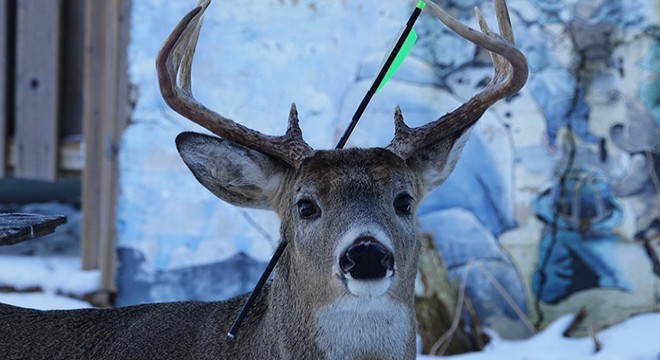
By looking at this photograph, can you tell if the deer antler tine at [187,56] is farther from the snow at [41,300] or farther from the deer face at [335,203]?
the snow at [41,300]

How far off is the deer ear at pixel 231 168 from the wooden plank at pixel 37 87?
4811mm

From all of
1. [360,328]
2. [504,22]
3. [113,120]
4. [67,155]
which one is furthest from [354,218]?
[67,155]

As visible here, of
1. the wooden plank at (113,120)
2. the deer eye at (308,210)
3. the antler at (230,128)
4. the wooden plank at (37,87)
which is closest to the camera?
the deer eye at (308,210)

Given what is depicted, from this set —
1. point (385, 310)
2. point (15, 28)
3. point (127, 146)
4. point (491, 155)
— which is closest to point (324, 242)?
point (385, 310)

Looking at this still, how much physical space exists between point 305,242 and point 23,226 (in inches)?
35.7

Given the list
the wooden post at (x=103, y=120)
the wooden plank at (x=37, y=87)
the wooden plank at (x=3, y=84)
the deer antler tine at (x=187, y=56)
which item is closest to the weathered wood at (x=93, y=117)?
the wooden post at (x=103, y=120)

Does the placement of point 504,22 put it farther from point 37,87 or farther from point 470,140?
point 37,87

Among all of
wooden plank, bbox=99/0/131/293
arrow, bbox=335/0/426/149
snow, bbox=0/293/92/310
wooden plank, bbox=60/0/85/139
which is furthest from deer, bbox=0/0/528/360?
wooden plank, bbox=60/0/85/139

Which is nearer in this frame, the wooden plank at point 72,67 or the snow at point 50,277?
the snow at point 50,277

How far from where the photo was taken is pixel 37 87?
27.4 ft

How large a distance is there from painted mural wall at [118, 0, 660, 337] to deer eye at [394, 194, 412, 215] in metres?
3.76

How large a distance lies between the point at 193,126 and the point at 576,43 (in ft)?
9.10

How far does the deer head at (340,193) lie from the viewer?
328 centimetres

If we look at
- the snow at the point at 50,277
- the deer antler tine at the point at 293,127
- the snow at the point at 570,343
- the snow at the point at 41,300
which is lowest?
the snow at the point at 41,300
